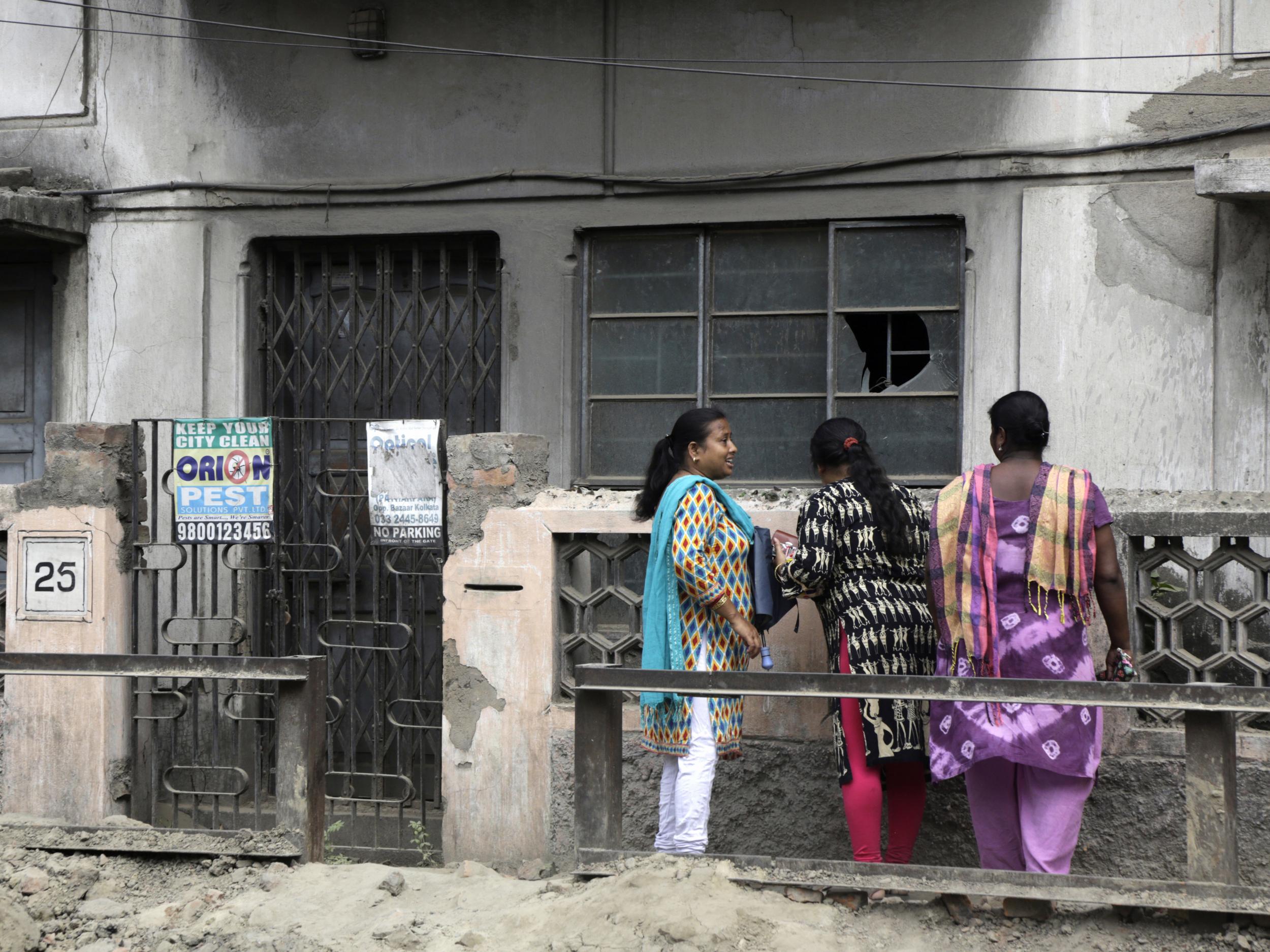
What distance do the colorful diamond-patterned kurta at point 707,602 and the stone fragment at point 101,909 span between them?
171cm

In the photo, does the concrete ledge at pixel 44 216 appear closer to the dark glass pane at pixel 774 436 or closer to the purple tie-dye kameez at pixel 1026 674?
the dark glass pane at pixel 774 436

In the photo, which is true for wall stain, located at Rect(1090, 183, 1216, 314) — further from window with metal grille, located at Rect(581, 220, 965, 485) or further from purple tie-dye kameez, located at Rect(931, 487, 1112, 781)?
purple tie-dye kameez, located at Rect(931, 487, 1112, 781)

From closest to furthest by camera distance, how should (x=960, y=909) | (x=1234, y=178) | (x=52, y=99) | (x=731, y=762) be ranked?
(x=960, y=909), (x=731, y=762), (x=1234, y=178), (x=52, y=99)

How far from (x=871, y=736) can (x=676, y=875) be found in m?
0.78

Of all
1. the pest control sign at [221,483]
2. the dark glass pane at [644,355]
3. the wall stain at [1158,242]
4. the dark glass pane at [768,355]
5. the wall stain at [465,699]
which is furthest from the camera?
the dark glass pane at [644,355]

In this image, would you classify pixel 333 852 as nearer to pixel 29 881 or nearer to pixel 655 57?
pixel 29 881

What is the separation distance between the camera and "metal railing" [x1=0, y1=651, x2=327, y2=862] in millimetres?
4098

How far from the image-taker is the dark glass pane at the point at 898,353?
22.2ft

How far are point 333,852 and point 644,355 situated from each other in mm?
3130

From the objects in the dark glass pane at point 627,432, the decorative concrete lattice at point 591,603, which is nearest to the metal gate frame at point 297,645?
the decorative concrete lattice at point 591,603

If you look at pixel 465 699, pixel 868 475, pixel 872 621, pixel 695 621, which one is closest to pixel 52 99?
pixel 465 699

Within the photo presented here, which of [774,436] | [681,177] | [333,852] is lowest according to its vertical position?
[333,852]

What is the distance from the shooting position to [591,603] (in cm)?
485

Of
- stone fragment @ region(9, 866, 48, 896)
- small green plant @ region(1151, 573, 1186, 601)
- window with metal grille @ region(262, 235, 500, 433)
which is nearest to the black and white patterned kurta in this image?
small green plant @ region(1151, 573, 1186, 601)
